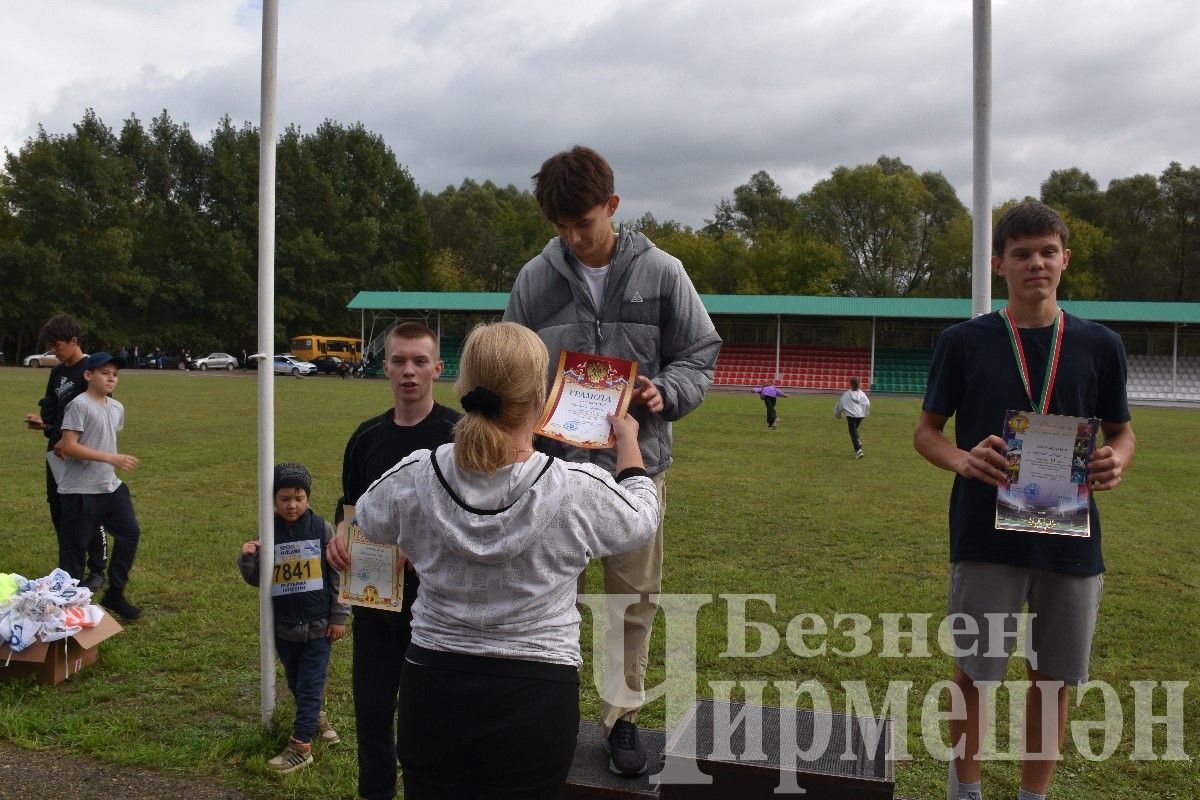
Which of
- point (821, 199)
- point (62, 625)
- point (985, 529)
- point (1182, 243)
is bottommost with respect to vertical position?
point (62, 625)

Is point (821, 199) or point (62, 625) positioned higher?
point (821, 199)

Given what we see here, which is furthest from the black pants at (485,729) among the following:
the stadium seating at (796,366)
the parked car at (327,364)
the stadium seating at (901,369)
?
the parked car at (327,364)

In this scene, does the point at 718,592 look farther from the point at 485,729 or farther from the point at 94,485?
the point at 485,729

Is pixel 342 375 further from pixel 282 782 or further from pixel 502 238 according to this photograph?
pixel 282 782

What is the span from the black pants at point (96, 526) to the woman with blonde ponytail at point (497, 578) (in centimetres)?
459

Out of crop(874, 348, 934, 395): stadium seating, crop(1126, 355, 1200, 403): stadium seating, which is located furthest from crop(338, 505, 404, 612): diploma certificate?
crop(1126, 355, 1200, 403): stadium seating

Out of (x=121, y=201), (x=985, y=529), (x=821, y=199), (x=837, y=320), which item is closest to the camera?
(x=985, y=529)

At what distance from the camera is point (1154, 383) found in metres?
45.8

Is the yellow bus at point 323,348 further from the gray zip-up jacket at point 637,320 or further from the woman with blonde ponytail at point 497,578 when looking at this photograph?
the woman with blonde ponytail at point 497,578

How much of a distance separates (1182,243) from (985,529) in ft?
235

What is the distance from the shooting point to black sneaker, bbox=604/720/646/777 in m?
3.16

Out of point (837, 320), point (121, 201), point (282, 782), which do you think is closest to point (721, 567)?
point (282, 782)

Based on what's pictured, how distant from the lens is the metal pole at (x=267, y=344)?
12.5 ft

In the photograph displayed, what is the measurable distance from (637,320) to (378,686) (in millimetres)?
1539
